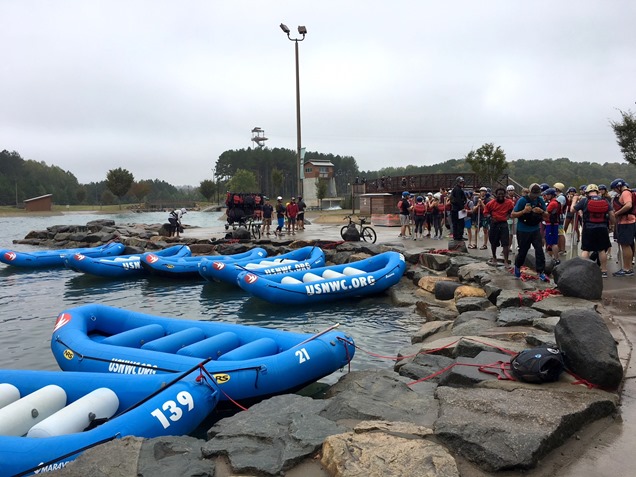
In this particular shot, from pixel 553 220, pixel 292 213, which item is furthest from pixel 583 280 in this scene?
pixel 292 213

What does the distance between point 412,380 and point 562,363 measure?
4.91 feet

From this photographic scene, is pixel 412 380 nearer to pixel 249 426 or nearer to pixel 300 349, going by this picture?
pixel 300 349

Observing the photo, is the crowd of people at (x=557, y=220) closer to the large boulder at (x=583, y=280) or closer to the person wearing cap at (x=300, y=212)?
→ the large boulder at (x=583, y=280)

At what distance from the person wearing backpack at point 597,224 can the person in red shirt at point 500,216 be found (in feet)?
4.55

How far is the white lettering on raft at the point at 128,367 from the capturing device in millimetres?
5238

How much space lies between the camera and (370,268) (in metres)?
11.9

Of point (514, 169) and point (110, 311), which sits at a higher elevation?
point (514, 169)

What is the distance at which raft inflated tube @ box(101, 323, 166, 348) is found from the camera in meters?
6.09

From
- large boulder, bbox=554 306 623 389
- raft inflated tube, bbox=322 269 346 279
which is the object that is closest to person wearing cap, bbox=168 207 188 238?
raft inflated tube, bbox=322 269 346 279

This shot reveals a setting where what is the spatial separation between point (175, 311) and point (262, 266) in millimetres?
2509

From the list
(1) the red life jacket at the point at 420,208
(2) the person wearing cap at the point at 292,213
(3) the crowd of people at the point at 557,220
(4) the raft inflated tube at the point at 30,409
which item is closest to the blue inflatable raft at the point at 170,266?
(1) the red life jacket at the point at 420,208

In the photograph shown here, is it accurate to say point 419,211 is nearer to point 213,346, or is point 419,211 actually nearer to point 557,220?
point 557,220

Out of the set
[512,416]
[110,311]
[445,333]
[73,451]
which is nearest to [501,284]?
[445,333]

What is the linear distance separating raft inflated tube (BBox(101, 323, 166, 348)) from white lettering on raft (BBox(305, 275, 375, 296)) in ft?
12.9
